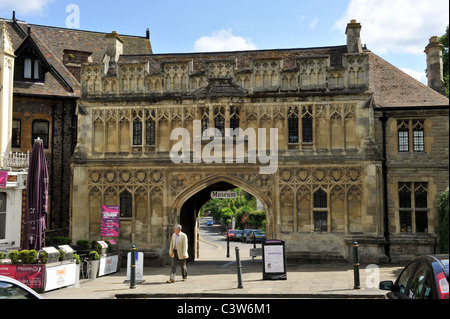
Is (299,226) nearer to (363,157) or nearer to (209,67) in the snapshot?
(363,157)

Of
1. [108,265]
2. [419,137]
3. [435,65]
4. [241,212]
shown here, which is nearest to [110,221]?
[108,265]

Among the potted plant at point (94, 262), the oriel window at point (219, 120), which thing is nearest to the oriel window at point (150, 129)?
the oriel window at point (219, 120)

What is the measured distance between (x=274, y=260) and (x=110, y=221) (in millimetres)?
8781

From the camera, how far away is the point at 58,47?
29.4 m

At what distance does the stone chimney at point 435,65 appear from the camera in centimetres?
2444

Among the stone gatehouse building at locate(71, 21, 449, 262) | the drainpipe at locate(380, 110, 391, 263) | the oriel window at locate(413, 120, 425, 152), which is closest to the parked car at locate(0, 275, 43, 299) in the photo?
the stone gatehouse building at locate(71, 21, 449, 262)

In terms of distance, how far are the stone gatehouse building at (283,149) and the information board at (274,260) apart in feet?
15.9

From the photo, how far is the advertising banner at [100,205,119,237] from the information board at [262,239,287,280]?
8.21 meters

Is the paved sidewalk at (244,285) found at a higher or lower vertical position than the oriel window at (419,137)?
lower

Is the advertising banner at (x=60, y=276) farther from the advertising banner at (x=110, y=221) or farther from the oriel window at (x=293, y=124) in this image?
the oriel window at (x=293, y=124)

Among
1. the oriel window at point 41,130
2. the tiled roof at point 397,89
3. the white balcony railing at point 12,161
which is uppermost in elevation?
the tiled roof at point 397,89

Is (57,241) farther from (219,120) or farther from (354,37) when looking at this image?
(354,37)
